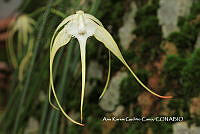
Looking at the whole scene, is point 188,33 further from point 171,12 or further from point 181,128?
point 181,128

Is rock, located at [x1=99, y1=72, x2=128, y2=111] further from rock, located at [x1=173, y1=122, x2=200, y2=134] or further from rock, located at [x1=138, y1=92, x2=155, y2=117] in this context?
rock, located at [x1=173, y1=122, x2=200, y2=134]

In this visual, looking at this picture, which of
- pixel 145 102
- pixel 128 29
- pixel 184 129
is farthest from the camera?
pixel 128 29

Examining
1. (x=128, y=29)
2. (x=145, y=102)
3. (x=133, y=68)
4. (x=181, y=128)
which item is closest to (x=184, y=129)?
(x=181, y=128)

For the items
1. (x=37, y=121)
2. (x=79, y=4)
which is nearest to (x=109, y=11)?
(x=79, y=4)

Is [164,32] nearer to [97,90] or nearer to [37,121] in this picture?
[97,90]

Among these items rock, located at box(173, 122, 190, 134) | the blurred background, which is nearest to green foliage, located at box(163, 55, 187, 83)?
the blurred background

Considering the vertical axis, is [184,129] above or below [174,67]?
below

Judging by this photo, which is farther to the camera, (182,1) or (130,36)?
(130,36)

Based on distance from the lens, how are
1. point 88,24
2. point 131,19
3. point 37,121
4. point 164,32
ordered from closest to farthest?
point 88,24 < point 164,32 < point 131,19 < point 37,121

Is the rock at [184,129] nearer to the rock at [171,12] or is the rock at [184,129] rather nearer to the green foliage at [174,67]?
the green foliage at [174,67]
